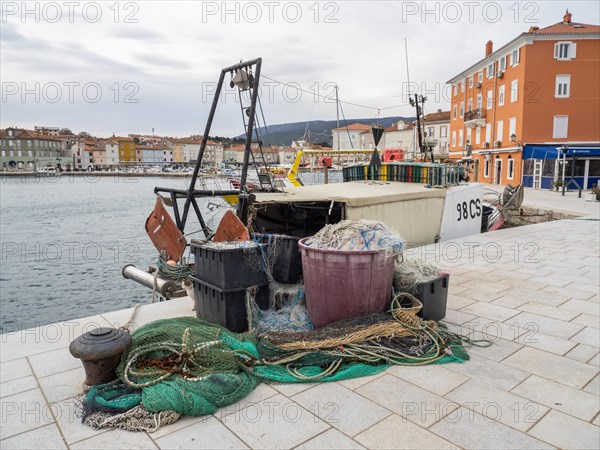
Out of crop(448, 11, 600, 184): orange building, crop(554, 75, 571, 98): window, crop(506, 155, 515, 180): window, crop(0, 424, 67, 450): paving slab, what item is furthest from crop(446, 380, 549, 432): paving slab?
crop(554, 75, 571, 98): window

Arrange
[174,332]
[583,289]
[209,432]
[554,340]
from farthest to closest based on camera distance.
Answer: [583,289], [554,340], [174,332], [209,432]

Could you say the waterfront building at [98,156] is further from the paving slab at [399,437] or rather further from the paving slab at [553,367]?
the paving slab at [399,437]

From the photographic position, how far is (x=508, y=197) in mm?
15430

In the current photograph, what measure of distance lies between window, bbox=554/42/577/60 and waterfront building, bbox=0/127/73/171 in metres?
110

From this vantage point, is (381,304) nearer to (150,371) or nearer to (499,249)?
(150,371)

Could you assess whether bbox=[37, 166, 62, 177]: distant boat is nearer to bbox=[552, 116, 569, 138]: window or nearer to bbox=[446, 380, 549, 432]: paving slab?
bbox=[552, 116, 569, 138]: window

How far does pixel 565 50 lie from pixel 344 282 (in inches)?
1286

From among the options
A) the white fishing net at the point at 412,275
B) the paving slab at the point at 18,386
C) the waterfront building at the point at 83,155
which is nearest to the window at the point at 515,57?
the white fishing net at the point at 412,275

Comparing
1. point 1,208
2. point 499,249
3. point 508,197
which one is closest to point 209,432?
point 499,249

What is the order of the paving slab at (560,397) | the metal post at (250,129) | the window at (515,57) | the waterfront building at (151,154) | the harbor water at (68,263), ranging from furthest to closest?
1. the waterfront building at (151,154)
2. the window at (515,57)
3. the harbor water at (68,263)
4. the metal post at (250,129)
5. the paving slab at (560,397)

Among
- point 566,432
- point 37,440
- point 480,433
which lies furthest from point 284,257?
point 566,432

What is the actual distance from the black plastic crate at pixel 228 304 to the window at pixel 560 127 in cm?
3116

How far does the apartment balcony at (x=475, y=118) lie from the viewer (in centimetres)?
3744

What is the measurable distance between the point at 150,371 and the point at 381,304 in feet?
6.83
